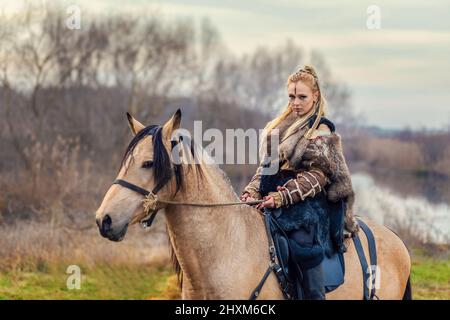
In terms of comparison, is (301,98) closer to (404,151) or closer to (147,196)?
(147,196)

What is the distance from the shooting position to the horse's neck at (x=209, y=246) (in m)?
4.54

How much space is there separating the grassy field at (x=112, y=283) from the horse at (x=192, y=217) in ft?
19.0

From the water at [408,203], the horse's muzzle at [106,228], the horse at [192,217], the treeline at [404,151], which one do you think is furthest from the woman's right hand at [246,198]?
the treeline at [404,151]

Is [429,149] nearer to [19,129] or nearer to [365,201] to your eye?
[365,201]

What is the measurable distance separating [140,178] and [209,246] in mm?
667

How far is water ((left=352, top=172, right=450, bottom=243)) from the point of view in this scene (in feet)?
49.7

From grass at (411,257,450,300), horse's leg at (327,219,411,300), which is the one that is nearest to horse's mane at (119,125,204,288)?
horse's leg at (327,219,411,300)

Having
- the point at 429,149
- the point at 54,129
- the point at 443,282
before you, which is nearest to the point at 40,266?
the point at 443,282

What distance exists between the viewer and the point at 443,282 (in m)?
11.6

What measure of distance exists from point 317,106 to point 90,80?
2487 centimetres

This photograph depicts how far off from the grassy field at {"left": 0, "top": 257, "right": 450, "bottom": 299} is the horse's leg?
506 centimetres

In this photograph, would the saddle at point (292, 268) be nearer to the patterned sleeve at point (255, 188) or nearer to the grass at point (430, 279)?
the patterned sleeve at point (255, 188)

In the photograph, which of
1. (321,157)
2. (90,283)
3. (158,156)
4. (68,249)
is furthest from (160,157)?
(68,249)

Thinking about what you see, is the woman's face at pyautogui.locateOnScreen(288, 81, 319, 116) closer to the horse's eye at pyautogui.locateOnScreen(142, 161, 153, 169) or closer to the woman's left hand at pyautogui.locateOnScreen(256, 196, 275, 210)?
the woman's left hand at pyautogui.locateOnScreen(256, 196, 275, 210)
